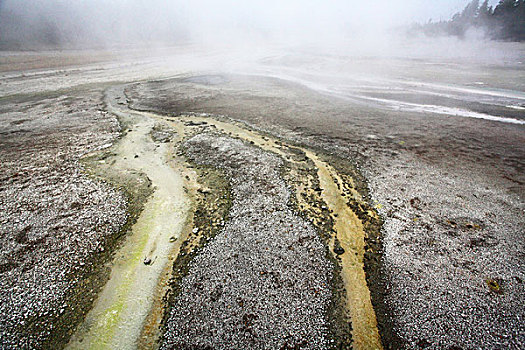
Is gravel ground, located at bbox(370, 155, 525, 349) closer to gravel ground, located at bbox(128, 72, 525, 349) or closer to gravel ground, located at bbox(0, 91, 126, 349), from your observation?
gravel ground, located at bbox(128, 72, 525, 349)

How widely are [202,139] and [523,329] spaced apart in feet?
30.7

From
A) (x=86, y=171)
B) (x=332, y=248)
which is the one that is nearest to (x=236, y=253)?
(x=332, y=248)

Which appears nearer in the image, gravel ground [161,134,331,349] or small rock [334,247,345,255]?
gravel ground [161,134,331,349]

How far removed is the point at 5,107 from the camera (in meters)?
14.2

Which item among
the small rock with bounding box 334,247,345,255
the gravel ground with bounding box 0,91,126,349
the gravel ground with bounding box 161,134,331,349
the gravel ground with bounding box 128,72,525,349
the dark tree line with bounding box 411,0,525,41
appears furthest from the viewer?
the dark tree line with bounding box 411,0,525,41

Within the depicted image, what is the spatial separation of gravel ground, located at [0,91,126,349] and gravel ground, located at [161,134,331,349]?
1889 millimetres

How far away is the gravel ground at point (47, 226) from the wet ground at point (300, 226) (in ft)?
0.10

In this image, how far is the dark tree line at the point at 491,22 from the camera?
48406mm

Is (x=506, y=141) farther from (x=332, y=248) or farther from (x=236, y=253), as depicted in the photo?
(x=236, y=253)

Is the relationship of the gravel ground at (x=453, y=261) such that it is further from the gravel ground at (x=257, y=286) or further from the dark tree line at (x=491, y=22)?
the dark tree line at (x=491, y=22)

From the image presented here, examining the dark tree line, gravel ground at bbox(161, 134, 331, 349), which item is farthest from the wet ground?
the dark tree line

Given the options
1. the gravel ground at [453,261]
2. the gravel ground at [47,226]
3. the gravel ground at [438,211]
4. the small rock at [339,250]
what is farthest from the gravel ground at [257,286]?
the gravel ground at [47,226]

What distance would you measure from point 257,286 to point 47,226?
15.9 feet

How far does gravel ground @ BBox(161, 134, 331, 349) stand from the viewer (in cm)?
368
